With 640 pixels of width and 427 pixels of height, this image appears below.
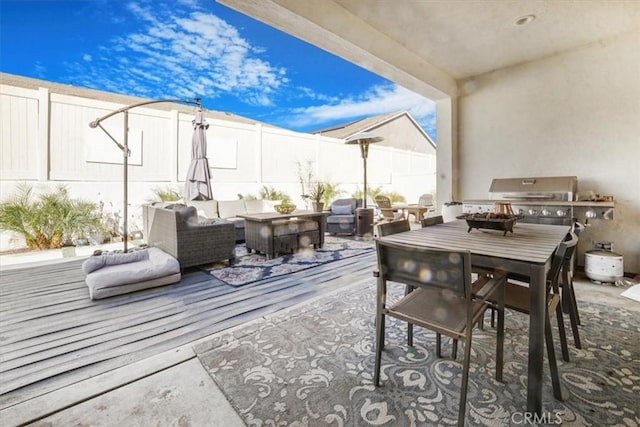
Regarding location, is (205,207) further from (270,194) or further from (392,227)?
(392,227)

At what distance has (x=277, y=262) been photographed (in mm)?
4352

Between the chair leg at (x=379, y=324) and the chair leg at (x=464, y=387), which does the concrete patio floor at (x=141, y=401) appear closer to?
the chair leg at (x=379, y=324)

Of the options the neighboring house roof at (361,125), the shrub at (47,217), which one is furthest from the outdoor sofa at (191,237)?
the neighboring house roof at (361,125)

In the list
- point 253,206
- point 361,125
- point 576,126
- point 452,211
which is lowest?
point 452,211

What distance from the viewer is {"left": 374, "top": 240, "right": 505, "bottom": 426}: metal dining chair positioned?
130 centimetres

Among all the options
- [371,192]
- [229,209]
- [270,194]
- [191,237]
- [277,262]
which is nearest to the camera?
[191,237]

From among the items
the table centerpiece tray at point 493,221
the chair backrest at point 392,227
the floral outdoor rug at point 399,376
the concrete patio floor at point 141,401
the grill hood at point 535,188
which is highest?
the grill hood at point 535,188

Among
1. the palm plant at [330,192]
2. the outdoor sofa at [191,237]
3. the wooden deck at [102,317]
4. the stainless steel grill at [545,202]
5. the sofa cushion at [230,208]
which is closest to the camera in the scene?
the wooden deck at [102,317]

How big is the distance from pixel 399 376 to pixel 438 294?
55 cm

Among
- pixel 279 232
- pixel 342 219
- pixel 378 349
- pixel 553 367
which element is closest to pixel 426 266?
pixel 378 349

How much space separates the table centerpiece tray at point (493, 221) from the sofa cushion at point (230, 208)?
197 inches

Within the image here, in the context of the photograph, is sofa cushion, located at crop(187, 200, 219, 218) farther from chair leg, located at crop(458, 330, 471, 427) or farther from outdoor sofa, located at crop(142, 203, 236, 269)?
chair leg, located at crop(458, 330, 471, 427)

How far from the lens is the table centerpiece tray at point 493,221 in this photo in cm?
206

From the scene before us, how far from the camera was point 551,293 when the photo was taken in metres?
1.73
